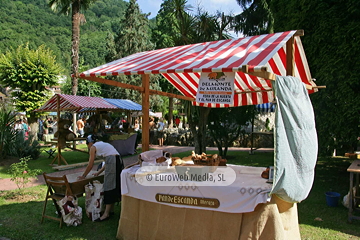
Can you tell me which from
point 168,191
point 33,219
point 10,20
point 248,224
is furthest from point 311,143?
point 10,20

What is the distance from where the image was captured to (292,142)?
3.70m

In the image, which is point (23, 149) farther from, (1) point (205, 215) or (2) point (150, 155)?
(1) point (205, 215)

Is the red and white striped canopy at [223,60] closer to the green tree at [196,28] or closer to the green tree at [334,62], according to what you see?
the green tree at [334,62]

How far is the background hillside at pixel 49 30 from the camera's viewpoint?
5918 centimetres

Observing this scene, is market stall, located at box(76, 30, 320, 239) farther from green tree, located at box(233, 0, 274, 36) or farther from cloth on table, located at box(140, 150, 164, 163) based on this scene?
green tree, located at box(233, 0, 274, 36)

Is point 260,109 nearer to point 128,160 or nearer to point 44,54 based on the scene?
point 128,160

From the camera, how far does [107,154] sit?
5.35m

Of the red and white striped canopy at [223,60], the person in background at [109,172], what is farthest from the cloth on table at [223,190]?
the red and white striped canopy at [223,60]

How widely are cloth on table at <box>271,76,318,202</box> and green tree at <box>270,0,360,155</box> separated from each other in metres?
3.76

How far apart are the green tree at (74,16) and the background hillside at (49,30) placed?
35.3 meters

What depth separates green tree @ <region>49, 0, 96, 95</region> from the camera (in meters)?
18.0

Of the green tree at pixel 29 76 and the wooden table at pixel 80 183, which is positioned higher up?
the green tree at pixel 29 76

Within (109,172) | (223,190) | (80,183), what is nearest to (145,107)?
(109,172)

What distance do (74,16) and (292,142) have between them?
18.0 m
